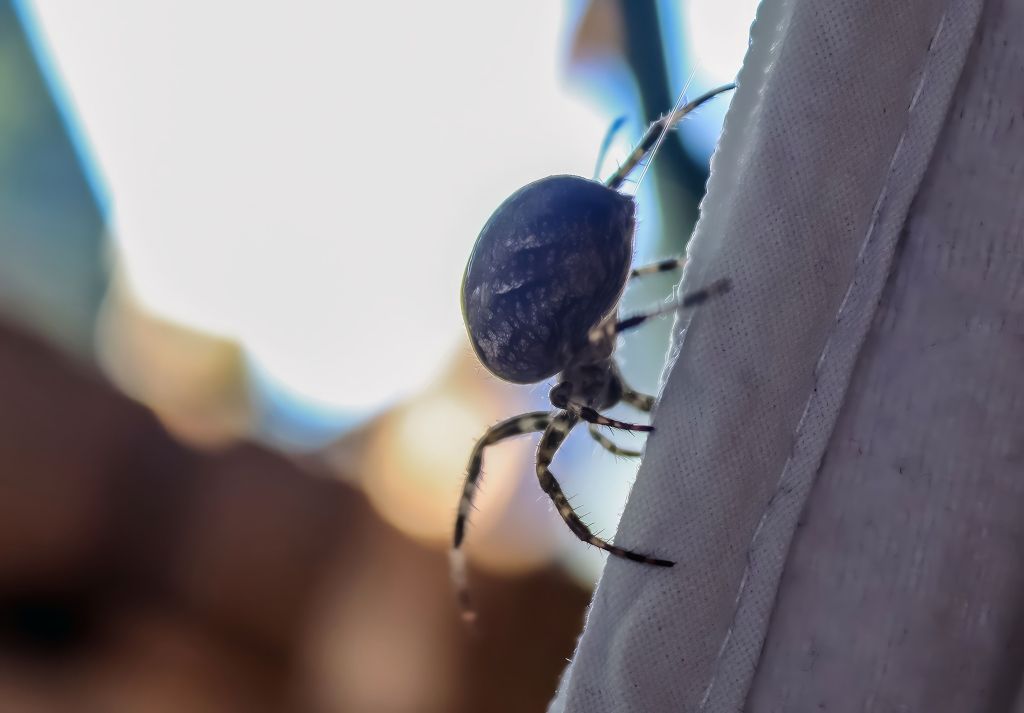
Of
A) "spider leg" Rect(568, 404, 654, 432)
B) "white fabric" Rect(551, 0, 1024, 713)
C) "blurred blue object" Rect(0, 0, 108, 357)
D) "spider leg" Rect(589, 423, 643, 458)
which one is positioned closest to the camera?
"white fabric" Rect(551, 0, 1024, 713)

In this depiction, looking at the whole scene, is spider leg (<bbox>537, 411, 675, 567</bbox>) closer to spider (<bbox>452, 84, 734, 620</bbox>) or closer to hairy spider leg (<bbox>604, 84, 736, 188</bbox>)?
spider (<bbox>452, 84, 734, 620</bbox>)

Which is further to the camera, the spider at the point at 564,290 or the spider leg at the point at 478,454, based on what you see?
the spider leg at the point at 478,454

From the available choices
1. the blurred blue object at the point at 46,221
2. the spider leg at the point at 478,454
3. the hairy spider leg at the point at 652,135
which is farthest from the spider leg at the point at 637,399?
the blurred blue object at the point at 46,221

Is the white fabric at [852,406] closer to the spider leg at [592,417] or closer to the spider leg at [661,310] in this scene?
the spider leg at [661,310]

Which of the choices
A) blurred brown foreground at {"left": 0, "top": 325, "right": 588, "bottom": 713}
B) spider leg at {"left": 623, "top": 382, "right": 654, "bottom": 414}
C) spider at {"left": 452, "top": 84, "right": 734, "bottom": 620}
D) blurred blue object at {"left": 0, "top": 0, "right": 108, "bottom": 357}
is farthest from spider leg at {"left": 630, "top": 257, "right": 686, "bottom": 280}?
blurred blue object at {"left": 0, "top": 0, "right": 108, "bottom": 357}

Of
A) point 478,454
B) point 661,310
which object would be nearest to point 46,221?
point 478,454

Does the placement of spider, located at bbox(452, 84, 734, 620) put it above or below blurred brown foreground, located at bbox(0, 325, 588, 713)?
above
